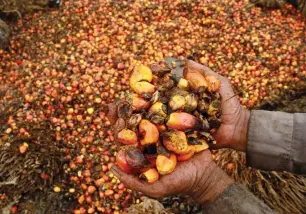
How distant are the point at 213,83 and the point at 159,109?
1.80 feet

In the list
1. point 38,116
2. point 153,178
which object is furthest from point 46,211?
point 153,178

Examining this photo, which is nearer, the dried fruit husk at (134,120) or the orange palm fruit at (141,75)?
the dried fruit husk at (134,120)

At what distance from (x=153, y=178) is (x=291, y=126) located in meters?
1.09

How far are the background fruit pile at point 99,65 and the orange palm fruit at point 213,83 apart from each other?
164 cm

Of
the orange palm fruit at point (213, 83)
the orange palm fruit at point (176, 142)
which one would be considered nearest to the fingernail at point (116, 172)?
the orange palm fruit at point (176, 142)

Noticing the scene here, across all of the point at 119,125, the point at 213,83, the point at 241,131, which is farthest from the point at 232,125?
the point at 119,125

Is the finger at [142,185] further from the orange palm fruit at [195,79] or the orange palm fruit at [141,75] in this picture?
the orange palm fruit at [195,79]

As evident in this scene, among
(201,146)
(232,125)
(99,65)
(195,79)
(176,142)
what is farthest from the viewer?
(99,65)

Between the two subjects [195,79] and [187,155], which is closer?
[187,155]

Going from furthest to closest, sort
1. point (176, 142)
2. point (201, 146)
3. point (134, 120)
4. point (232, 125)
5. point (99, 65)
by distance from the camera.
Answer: point (99, 65), point (232, 125), point (201, 146), point (134, 120), point (176, 142)

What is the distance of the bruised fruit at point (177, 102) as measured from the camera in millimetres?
2596

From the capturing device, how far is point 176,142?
2.47 meters

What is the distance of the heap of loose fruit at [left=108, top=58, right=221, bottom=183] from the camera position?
2.52 m

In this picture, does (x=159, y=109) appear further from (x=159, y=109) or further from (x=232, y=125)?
(x=232, y=125)
